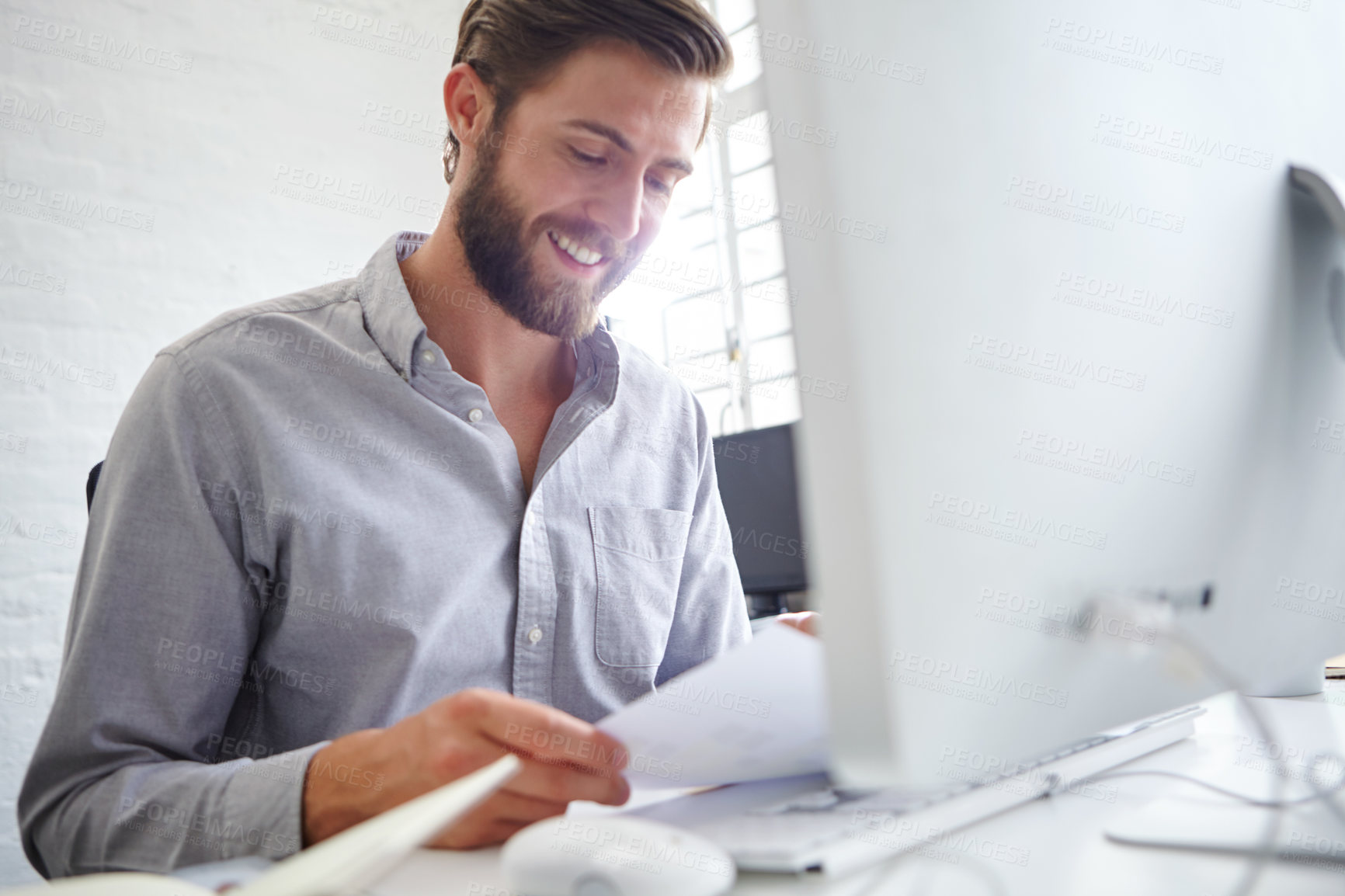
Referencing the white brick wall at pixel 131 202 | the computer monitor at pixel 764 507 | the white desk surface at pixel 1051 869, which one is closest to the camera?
the white desk surface at pixel 1051 869

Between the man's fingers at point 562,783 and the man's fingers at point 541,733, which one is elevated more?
the man's fingers at point 541,733

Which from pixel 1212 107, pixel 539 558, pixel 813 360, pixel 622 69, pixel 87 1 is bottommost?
pixel 539 558

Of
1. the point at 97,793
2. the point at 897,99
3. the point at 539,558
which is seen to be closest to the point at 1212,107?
the point at 897,99

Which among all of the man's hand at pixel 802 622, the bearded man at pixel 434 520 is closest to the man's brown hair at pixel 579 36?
the bearded man at pixel 434 520

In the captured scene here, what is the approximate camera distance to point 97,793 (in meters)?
0.57

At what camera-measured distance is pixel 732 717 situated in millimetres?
418

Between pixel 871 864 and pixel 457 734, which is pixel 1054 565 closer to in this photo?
pixel 871 864

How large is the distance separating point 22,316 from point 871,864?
8.66ft

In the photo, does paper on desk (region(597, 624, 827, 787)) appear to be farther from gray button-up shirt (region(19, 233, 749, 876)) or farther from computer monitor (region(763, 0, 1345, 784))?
gray button-up shirt (region(19, 233, 749, 876))

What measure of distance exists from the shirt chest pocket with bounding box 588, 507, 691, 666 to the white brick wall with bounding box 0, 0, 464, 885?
6.69 feet

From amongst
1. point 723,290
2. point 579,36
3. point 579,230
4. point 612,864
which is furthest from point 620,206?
point 723,290

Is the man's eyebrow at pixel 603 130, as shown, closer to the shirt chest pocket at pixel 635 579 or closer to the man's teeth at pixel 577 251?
the man's teeth at pixel 577 251

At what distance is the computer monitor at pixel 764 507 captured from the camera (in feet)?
5.69

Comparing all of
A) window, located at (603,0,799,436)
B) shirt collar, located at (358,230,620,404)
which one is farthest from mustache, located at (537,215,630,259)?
window, located at (603,0,799,436)
